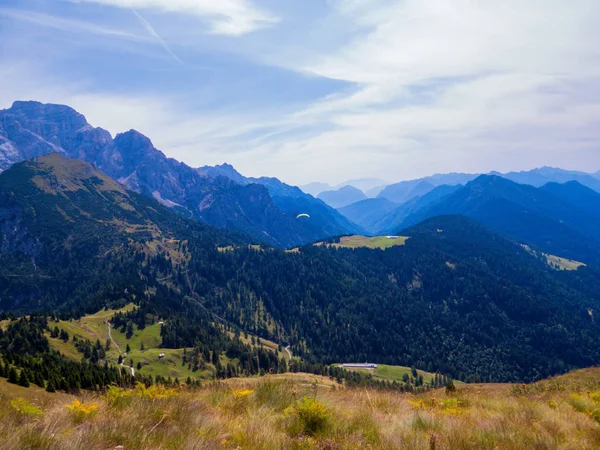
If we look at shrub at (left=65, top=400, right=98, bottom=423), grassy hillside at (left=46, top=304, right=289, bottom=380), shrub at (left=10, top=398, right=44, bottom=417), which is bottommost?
grassy hillside at (left=46, top=304, right=289, bottom=380)

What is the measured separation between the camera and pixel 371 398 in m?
12.2

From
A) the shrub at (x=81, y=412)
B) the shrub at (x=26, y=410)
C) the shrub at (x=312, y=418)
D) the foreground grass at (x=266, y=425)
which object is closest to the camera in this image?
the foreground grass at (x=266, y=425)

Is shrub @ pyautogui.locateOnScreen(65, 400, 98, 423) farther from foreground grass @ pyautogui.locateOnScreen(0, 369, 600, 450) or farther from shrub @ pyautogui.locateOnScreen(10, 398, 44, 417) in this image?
shrub @ pyautogui.locateOnScreen(10, 398, 44, 417)

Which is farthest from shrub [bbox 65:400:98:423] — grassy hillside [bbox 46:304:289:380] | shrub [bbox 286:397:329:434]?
grassy hillside [bbox 46:304:289:380]

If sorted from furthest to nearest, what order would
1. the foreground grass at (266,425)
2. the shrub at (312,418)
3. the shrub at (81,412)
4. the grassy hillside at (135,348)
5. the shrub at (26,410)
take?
1. the grassy hillside at (135,348)
2. the shrub at (312,418)
3. the shrub at (81,412)
4. the shrub at (26,410)
5. the foreground grass at (266,425)

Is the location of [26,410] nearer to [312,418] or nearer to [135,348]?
[312,418]

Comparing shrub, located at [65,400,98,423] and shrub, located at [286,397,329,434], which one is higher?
shrub, located at [65,400,98,423]

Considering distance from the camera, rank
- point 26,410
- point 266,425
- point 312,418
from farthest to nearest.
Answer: point 312,418
point 266,425
point 26,410

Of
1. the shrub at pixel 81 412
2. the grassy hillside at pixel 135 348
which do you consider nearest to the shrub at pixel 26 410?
the shrub at pixel 81 412

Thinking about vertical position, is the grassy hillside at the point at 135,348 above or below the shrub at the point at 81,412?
below

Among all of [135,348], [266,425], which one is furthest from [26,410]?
[135,348]

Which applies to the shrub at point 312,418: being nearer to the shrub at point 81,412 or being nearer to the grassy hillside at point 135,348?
the shrub at point 81,412

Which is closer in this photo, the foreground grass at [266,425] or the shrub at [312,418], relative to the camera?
the foreground grass at [266,425]

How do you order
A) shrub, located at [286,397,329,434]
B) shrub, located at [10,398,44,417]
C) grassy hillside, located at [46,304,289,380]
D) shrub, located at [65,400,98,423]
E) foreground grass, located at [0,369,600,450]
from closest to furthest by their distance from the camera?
foreground grass, located at [0,369,600,450] < shrub, located at [10,398,44,417] < shrub, located at [65,400,98,423] < shrub, located at [286,397,329,434] < grassy hillside, located at [46,304,289,380]
